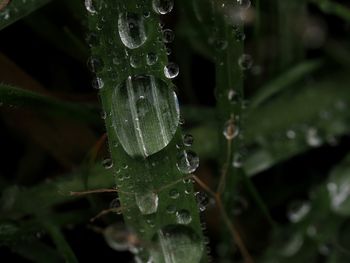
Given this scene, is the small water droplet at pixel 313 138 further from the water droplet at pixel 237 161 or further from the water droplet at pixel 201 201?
the water droplet at pixel 201 201

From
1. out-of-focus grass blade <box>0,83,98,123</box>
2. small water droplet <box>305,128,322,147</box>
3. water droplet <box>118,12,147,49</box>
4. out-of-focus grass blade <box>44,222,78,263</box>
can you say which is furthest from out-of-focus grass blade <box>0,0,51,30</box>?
small water droplet <box>305,128,322,147</box>

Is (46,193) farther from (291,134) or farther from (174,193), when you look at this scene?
(291,134)

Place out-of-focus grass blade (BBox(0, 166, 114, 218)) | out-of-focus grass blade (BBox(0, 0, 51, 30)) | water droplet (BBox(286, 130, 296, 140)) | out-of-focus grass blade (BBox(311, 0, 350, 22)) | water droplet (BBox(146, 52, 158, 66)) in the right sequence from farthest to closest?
water droplet (BBox(286, 130, 296, 140)) → out-of-focus grass blade (BBox(311, 0, 350, 22)) → out-of-focus grass blade (BBox(0, 166, 114, 218)) → out-of-focus grass blade (BBox(0, 0, 51, 30)) → water droplet (BBox(146, 52, 158, 66))

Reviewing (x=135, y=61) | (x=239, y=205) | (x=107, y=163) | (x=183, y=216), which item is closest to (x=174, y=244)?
(x=183, y=216)

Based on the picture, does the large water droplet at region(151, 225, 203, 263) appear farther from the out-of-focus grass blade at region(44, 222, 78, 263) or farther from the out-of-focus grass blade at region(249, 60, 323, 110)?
Answer: the out-of-focus grass blade at region(249, 60, 323, 110)

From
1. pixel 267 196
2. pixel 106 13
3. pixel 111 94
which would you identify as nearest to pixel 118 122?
pixel 111 94

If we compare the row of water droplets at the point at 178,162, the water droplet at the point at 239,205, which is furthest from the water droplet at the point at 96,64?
the water droplet at the point at 239,205
